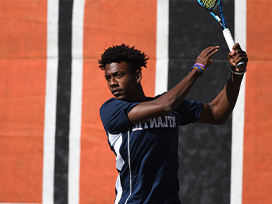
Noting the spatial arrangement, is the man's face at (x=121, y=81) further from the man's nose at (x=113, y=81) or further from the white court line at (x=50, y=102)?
the white court line at (x=50, y=102)

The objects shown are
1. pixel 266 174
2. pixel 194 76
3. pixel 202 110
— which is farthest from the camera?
pixel 266 174

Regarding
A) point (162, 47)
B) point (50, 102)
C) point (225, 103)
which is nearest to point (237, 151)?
point (225, 103)

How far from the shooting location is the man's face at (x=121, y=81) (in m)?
1.63

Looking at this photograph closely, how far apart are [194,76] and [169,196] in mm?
681

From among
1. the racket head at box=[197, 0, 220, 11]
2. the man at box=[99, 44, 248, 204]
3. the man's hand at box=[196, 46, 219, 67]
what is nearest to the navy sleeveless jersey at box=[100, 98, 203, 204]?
the man at box=[99, 44, 248, 204]

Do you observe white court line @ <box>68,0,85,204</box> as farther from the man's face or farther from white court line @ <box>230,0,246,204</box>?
white court line @ <box>230,0,246,204</box>

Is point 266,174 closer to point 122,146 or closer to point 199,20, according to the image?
point 199,20

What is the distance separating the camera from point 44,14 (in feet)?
9.55

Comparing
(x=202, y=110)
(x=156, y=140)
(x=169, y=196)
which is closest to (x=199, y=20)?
(x=202, y=110)

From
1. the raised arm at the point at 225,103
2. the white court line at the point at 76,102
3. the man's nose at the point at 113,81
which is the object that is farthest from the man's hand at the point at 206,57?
the white court line at the point at 76,102

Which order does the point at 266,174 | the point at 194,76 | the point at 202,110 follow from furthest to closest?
the point at 266,174, the point at 202,110, the point at 194,76

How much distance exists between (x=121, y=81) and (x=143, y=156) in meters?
0.46

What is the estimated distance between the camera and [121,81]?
163cm

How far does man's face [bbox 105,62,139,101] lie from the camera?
1.63m
